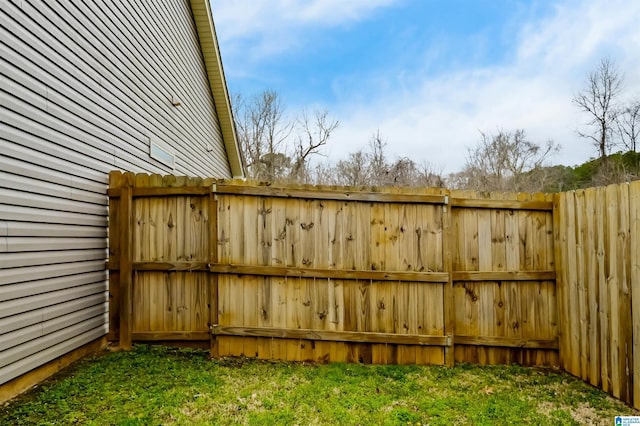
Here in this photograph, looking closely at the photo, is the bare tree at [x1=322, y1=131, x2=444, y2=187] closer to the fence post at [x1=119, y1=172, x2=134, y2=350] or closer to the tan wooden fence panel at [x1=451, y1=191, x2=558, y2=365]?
the tan wooden fence panel at [x1=451, y1=191, x2=558, y2=365]

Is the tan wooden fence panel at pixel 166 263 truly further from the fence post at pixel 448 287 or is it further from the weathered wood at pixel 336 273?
the fence post at pixel 448 287

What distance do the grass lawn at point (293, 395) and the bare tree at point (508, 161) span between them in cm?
1751

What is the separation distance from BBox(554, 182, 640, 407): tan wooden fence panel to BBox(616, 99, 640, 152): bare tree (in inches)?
664

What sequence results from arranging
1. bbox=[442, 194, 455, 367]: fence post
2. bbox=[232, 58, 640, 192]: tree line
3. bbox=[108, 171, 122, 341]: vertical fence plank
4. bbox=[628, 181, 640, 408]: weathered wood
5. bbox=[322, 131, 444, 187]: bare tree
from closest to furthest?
bbox=[628, 181, 640, 408]: weathered wood, bbox=[442, 194, 455, 367]: fence post, bbox=[108, 171, 122, 341]: vertical fence plank, bbox=[232, 58, 640, 192]: tree line, bbox=[322, 131, 444, 187]: bare tree

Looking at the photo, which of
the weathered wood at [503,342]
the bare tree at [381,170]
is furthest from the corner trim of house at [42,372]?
the bare tree at [381,170]

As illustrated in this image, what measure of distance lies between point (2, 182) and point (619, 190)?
4780 mm

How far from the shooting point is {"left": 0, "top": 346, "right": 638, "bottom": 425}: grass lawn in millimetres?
2445

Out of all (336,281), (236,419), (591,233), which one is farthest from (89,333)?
(591,233)

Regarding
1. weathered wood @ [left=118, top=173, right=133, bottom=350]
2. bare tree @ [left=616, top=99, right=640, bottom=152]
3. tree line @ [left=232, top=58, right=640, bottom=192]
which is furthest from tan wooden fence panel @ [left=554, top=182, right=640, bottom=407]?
bare tree @ [left=616, top=99, right=640, bottom=152]

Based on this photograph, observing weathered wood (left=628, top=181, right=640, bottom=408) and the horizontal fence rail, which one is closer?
weathered wood (left=628, top=181, right=640, bottom=408)

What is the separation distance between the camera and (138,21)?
4910mm

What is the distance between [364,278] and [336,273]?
292mm

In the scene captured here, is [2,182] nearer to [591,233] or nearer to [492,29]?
[591,233]

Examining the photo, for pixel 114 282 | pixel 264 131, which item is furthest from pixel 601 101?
pixel 114 282
